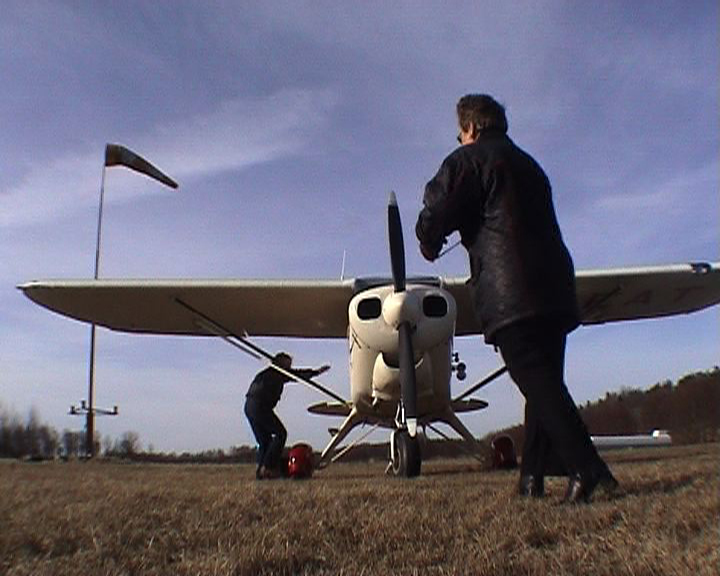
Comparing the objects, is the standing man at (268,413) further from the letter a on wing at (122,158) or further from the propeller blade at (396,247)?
the letter a on wing at (122,158)

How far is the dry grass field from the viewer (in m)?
2.14

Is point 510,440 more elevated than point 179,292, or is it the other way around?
point 179,292

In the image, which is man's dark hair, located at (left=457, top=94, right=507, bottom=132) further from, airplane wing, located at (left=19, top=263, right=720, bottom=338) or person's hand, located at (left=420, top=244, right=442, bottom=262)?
airplane wing, located at (left=19, top=263, right=720, bottom=338)

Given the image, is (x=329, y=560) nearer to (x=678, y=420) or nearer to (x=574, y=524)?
(x=574, y=524)

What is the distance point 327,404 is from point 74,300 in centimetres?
416

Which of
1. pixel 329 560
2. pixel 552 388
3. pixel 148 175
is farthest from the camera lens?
pixel 148 175

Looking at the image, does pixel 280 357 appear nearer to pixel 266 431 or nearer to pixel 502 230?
pixel 266 431

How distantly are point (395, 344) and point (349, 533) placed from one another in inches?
266

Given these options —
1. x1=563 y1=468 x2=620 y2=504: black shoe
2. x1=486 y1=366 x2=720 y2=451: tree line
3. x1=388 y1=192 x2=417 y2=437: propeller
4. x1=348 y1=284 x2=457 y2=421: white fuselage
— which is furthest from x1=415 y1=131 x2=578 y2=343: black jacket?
x1=486 y1=366 x2=720 y2=451: tree line

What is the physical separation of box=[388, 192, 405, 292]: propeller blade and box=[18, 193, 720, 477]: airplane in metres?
0.01

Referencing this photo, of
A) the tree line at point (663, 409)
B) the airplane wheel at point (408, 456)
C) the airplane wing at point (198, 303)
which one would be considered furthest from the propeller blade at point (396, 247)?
the tree line at point (663, 409)

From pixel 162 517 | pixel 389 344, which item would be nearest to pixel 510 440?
pixel 389 344

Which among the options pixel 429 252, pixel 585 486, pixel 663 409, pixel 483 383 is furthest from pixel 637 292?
pixel 663 409

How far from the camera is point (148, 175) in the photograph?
5.79 meters
